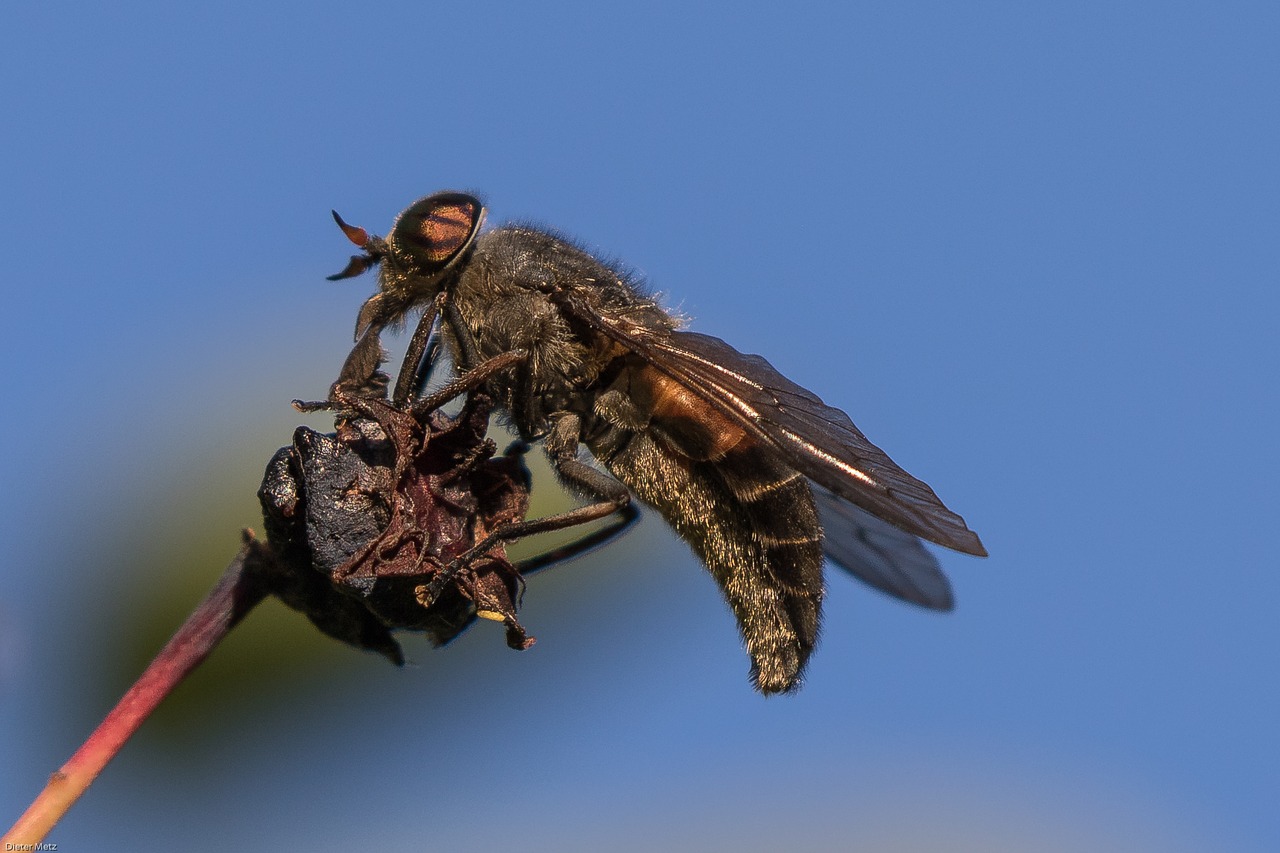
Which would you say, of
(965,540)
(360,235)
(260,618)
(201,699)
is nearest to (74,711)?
(201,699)

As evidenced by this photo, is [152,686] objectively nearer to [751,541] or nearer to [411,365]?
[411,365]

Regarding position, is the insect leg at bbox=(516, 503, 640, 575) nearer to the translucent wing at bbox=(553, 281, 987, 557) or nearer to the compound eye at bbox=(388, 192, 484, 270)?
the translucent wing at bbox=(553, 281, 987, 557)

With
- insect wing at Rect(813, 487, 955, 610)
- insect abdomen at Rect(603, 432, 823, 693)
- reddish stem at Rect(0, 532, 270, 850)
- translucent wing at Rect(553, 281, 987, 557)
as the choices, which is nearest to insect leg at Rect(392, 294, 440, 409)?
translucent wing at Rect(553, 281, 987, 557)

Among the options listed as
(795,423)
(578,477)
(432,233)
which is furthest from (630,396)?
(432,233)

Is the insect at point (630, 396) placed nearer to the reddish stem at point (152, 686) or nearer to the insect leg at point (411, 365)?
the insect leg at point (411, 365)

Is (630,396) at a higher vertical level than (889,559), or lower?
lower

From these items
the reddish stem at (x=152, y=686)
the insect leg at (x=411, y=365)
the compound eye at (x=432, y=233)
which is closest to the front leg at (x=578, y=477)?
the insect leg at (x=411, y=365)
